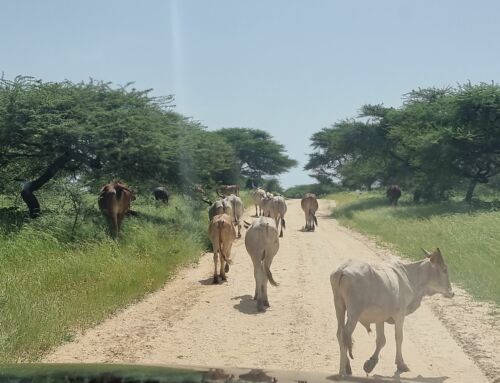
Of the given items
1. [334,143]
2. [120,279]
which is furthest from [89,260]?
[334,143]

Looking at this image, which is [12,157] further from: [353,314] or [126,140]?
[353,314]

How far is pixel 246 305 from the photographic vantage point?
13039mm

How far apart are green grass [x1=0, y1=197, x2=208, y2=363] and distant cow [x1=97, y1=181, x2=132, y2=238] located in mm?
320

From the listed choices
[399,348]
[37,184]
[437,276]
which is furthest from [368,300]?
[37,184]

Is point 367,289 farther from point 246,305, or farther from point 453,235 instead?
point 453,235

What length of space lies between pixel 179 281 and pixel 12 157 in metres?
9.23

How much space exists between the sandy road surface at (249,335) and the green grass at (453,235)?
2.75 metres

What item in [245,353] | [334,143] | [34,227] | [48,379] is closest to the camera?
[48,379]

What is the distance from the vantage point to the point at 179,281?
52.3 feet

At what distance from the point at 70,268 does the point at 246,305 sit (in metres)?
3.56

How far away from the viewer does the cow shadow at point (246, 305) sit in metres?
12.5

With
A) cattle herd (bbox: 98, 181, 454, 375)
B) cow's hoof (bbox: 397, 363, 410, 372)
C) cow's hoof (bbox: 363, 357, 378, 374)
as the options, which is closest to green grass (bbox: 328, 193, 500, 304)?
cattle herd (bbox: 98, 181, 454, 375)

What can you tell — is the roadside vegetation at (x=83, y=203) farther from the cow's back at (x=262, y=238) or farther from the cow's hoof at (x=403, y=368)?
the cow's hoof at (x=403, y=368)

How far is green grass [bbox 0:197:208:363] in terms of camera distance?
984cm
